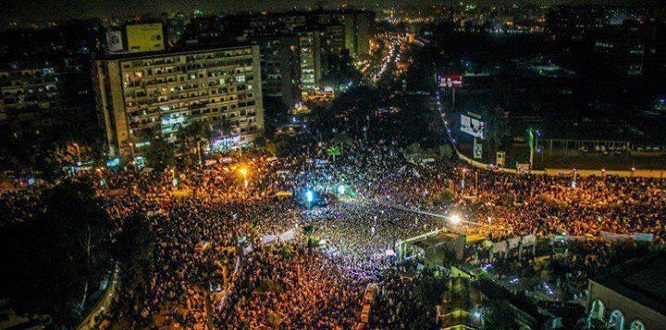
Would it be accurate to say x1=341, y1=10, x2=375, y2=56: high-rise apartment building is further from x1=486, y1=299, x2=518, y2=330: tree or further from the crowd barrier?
x1=486, y1=299, x2=518, y2=330: tree

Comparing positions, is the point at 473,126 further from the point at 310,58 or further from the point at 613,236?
the point at 310,58

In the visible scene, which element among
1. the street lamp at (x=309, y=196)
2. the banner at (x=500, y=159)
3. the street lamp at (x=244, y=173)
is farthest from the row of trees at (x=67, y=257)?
the banner at (x=500, y=159)

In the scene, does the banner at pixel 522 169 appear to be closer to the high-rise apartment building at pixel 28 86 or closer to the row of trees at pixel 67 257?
the row of trees at pixel 67 257

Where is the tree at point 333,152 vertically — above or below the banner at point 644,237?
above

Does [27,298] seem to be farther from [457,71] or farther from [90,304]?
[457,71]

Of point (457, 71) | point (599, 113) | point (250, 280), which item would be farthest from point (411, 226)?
point (457, 71)
